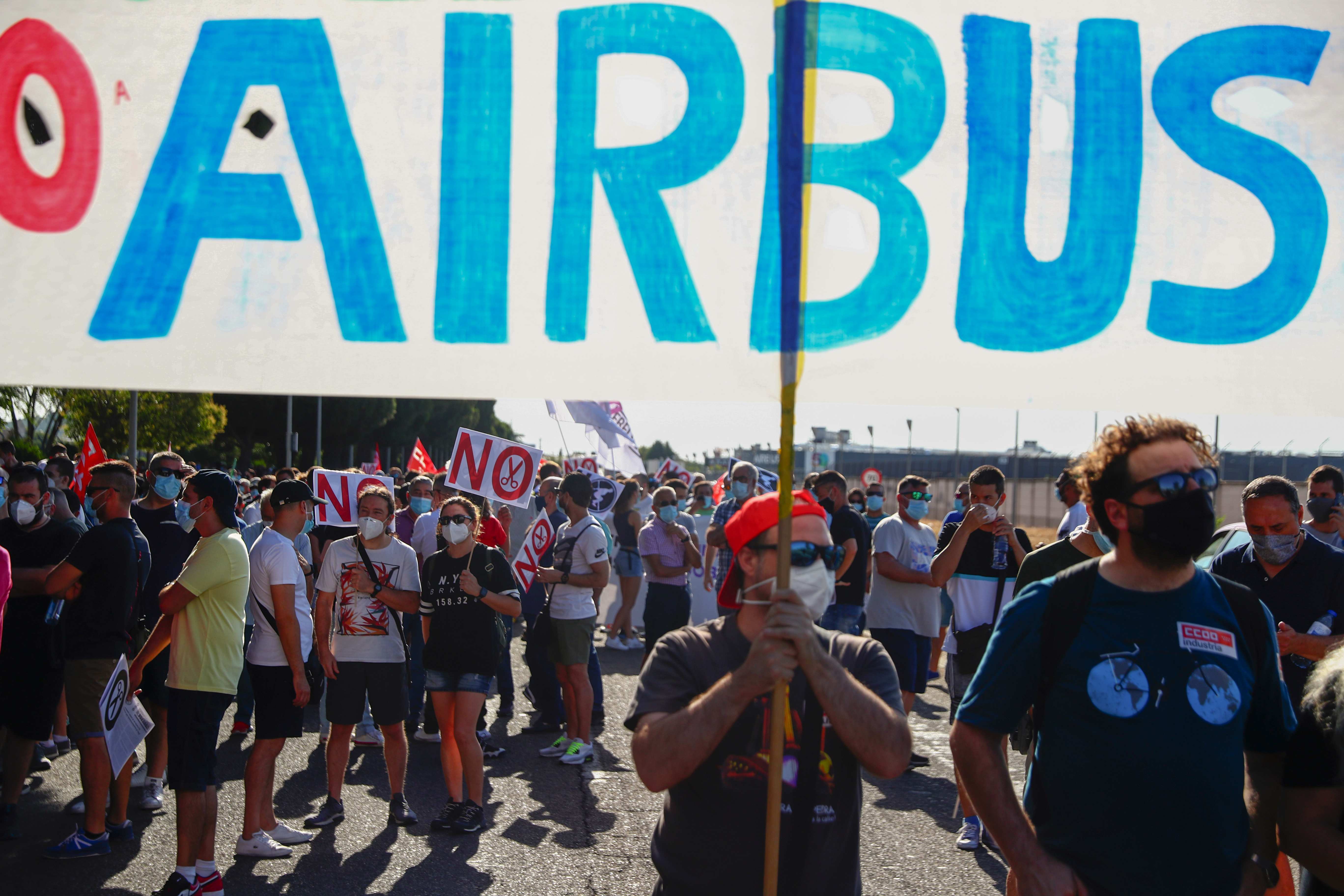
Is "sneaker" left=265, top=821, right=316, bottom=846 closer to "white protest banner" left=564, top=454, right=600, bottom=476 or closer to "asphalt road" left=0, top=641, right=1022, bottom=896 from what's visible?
"asphalt road" left=0, top=641, right=1022, bottom=896

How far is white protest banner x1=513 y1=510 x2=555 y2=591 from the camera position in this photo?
8305mm

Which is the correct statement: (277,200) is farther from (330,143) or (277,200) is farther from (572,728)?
(572,728)

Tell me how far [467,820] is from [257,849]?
114 centimetres

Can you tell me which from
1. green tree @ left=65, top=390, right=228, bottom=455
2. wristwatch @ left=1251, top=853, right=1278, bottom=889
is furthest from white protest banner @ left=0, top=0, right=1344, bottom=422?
green tree @ left=65, top=390, right=228, bottom=455

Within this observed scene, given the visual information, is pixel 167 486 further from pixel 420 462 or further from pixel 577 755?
pixel 420 462

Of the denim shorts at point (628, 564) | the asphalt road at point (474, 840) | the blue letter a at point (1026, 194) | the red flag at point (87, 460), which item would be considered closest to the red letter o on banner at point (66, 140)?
the blue letter a at point (1026, 194)

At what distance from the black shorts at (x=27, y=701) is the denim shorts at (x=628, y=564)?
7.07 meters

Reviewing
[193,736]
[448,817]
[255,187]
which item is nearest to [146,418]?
[448,817]

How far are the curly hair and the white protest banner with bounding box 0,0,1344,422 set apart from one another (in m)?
0.08

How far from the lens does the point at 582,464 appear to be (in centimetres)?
2186

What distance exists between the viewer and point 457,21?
2.55 metres

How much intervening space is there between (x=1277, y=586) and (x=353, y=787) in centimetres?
563

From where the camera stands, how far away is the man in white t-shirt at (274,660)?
536 centimetres

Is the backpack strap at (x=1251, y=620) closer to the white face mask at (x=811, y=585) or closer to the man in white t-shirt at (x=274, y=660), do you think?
the white face mask at (x=811, y=585)
